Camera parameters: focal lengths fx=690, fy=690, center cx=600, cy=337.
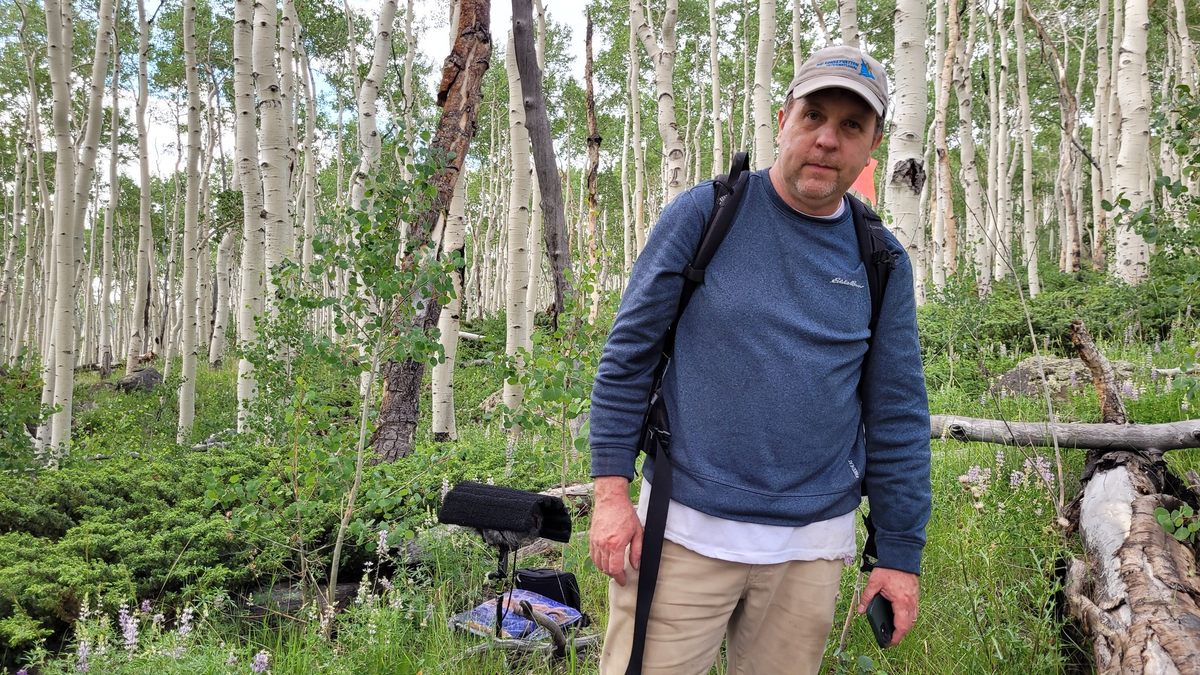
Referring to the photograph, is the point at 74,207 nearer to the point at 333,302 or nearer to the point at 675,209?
the point at 333,302

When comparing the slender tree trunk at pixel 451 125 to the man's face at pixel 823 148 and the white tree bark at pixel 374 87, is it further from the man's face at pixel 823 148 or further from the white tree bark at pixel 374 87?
the man's face at pixel 823 148

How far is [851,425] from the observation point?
5.66 feet

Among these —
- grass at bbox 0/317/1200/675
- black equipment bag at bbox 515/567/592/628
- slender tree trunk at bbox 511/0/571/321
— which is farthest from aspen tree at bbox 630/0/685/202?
black equipment bag at bbox 515/567/592/628

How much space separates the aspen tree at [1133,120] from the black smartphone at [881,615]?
841 centimetres

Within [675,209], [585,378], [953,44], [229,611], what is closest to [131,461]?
[229,611]

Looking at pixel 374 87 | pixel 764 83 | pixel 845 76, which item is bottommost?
pixel 845 76

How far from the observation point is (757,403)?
1.59m

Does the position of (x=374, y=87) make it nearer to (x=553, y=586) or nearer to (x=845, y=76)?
(x=553, y=586)

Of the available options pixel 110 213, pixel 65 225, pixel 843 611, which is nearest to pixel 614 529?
pixel 843 611

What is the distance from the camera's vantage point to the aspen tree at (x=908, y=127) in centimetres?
557

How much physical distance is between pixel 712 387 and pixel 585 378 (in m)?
2.21

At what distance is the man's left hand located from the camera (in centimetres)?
178

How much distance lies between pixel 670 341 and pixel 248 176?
22.1 feet

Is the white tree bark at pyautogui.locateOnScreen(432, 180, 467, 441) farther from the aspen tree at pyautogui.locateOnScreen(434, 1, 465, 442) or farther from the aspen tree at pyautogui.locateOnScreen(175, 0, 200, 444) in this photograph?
the aspen tree at pyautogui.locateOnScreen(175, 0, 200, 444)
